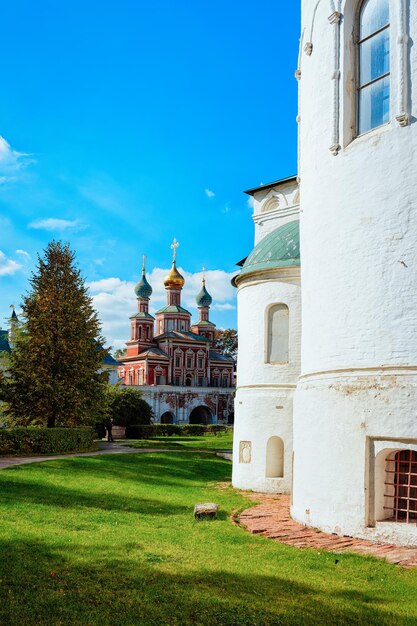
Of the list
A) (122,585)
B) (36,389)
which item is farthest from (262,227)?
(122,585)

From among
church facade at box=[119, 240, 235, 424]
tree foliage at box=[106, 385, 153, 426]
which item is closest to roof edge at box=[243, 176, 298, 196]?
tree foliage at box=[106, 385, 153, 426]

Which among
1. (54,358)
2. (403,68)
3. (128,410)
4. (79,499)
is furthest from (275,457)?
(128,410)

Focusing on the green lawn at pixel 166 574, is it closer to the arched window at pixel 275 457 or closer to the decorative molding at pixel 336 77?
the arched window at pixel 275 457

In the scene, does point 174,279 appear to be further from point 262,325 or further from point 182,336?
point 262,325

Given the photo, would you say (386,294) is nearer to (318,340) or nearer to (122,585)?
(318,340)

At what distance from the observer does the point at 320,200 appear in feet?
38.4

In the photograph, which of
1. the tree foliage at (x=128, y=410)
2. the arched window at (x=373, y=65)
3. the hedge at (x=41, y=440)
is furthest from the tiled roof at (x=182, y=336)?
the arched window at (x=373, y=65)

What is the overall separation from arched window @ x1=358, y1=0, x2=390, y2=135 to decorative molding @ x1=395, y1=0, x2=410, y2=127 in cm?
46

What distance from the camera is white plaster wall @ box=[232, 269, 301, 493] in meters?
16.2

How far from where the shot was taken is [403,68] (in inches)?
405

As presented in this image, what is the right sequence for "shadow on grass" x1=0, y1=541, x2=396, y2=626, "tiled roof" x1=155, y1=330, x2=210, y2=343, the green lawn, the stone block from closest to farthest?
"shadow on grass" x1=0, y1=541, x2=396, y2=626, the green lawn, the stone block, "tiled roof" x1=155, y1=330, x2=210, y2=343

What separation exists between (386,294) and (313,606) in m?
→ 5.23

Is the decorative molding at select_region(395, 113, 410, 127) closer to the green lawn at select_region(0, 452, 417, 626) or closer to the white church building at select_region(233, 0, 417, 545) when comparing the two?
the white church building at select_region(233, 0, 417, 545)

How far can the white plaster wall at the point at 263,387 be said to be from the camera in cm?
1619
